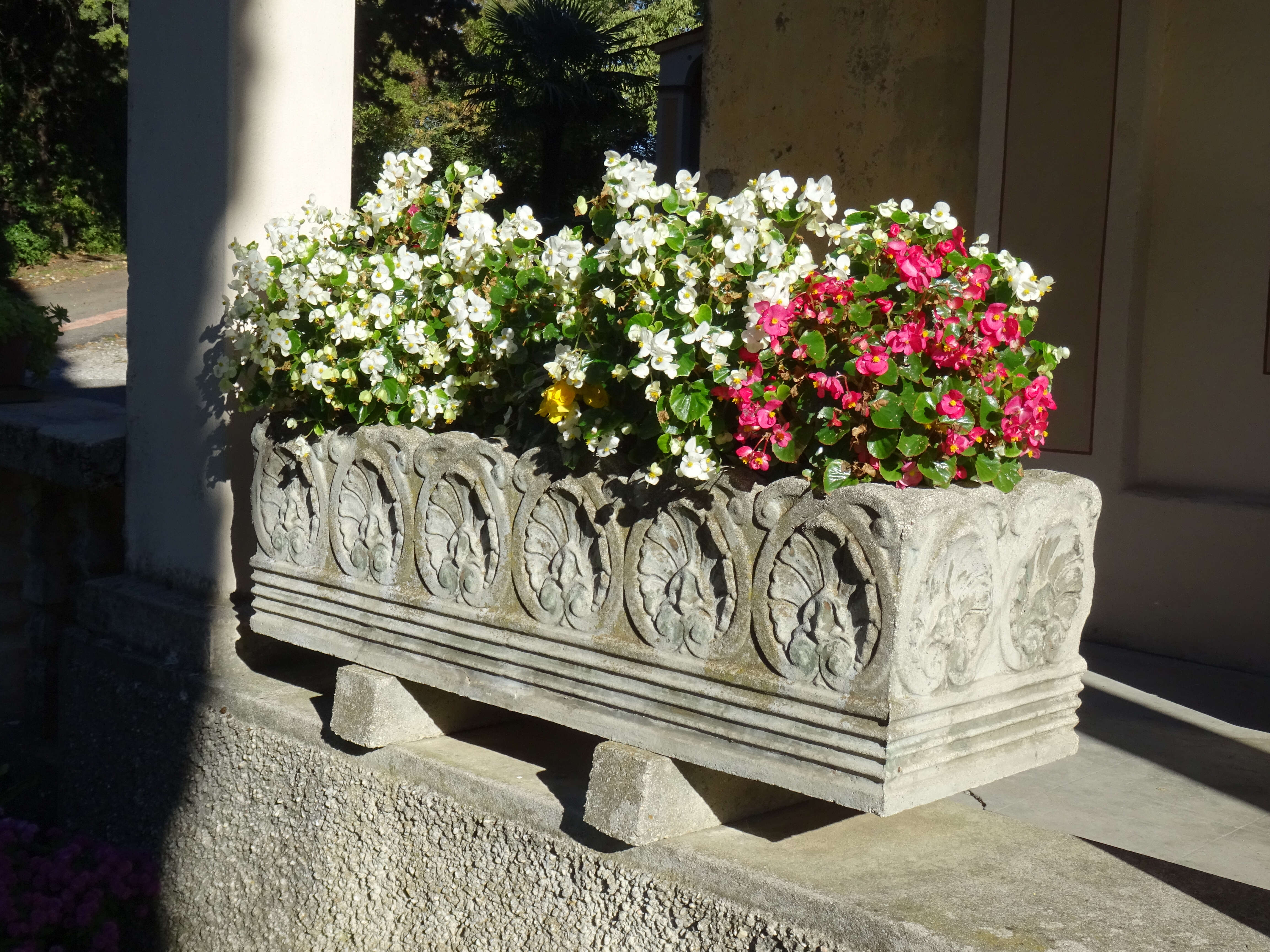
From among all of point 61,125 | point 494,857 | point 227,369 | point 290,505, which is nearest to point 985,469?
point 494,857

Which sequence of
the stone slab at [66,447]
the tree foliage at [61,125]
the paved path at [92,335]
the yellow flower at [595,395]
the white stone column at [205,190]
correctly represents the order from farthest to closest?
the tree foliage at [61,125]
the paved path at [92,335]
the stone slab at [66,447]
the white stone column at [205,190]
the yellow flower at [595,395]

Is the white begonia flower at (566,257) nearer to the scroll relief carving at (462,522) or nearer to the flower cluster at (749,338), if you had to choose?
the flower cluster at (749,338)

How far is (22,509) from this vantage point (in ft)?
A: 13.7

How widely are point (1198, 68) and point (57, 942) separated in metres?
4.13

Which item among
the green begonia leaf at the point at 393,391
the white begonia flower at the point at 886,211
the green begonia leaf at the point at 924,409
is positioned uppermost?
the white begonia flower at the point at 886,211

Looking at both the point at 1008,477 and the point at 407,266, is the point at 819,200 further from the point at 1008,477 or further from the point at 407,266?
the point at 407,266

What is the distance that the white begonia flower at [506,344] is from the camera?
7.85 feet

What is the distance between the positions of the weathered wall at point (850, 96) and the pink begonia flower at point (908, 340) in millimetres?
2965

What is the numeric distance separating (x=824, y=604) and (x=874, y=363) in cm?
35

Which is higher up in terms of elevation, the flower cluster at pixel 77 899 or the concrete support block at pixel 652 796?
the concrete support block at pixel 652 796

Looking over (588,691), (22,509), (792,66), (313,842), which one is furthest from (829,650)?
(792,66)

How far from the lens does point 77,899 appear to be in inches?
127

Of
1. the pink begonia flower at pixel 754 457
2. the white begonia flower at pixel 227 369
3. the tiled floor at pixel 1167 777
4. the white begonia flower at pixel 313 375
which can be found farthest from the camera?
the white begonia flower at pixel 227 369

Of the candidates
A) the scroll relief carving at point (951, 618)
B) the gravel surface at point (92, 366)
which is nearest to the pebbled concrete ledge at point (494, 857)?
the scroll relief carving at point (951, 618)
